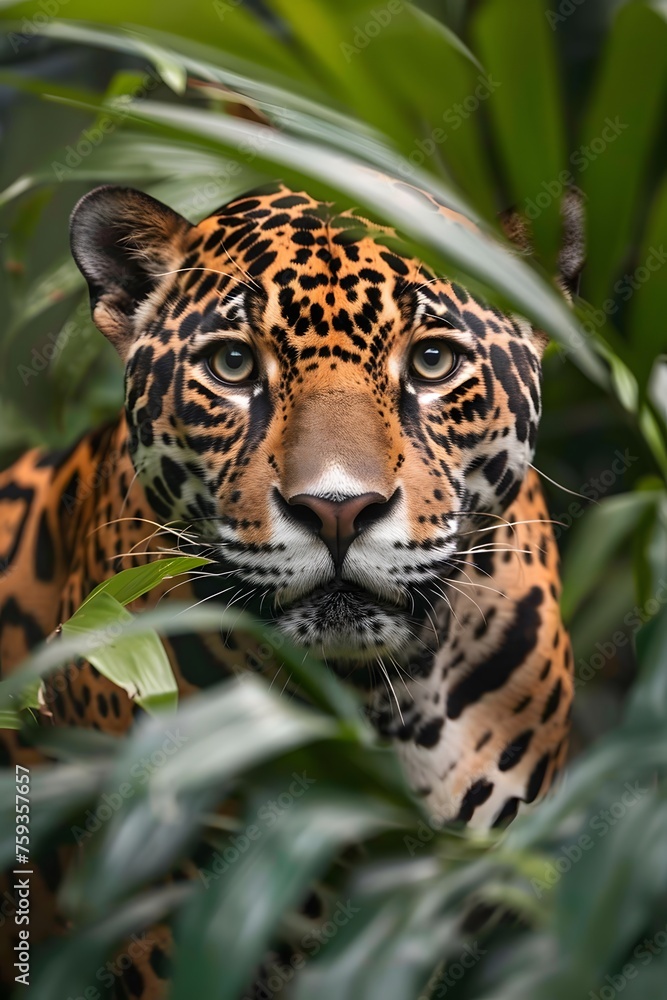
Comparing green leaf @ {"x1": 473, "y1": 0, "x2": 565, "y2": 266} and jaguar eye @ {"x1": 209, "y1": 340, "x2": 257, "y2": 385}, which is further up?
green leaf @ {"x1": 473, "y1": 0, "x2": 565, "y2": 266}

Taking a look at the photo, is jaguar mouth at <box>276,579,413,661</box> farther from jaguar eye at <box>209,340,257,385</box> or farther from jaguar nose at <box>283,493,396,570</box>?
jaguar eye at <box>209,340,257,385</box>

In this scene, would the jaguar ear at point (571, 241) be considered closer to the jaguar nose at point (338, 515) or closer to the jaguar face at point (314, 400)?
the jaguar face at point (314, 400)

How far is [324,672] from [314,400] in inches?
13.1

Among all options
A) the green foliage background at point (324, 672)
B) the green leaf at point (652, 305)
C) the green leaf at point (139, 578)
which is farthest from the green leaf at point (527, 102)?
the green leaf at point (139, 578)

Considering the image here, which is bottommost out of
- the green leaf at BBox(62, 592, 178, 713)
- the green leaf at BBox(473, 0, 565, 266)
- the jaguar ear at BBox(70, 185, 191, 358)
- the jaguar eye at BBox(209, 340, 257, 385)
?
the green leaf at BBox(62, 592, 178, 713)

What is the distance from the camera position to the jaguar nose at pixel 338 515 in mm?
1222

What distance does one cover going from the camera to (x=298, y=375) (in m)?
1.34

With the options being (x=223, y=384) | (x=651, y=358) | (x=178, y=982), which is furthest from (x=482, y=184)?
(x=178, y=982)

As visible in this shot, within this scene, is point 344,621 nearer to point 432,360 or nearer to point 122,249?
point 432,360

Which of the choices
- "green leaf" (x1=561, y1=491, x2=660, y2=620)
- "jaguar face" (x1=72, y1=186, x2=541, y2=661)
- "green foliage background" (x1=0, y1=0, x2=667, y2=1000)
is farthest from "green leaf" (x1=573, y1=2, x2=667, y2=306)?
"green leaf" (x1=561, y1=491, x2=660, y2=620)

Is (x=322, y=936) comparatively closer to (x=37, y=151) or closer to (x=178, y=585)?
(x=178, y=585)

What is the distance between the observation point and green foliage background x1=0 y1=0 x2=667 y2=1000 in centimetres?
93

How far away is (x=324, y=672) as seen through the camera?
3.71 ft

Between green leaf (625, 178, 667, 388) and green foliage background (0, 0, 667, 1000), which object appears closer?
green foliage background (0, 0, 667, 1000)
